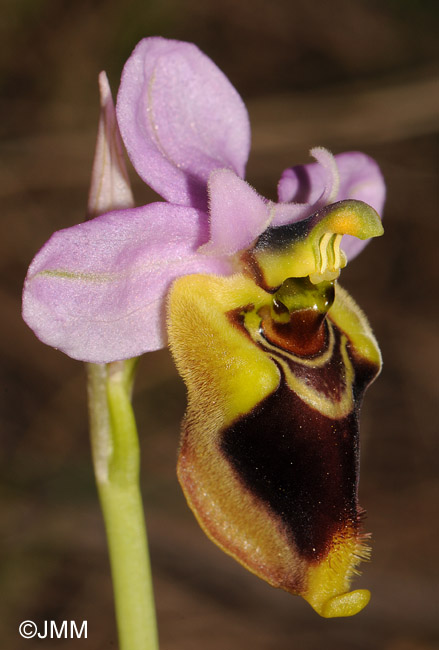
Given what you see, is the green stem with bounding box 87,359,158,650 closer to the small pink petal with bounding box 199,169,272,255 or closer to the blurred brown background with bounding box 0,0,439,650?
the small pink petal with bounding box 199,169,272,255

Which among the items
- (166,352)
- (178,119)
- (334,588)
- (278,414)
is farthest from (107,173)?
(166,352)

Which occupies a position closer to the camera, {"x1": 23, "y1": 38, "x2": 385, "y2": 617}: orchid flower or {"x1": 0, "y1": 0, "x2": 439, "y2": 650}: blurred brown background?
{"x1": 23, "y1": 38, "x2": 385, "y2": 617}: orchid flower

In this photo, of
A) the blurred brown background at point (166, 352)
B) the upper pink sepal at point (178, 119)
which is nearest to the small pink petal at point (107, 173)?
the upper pink sepal at point (178, 119)

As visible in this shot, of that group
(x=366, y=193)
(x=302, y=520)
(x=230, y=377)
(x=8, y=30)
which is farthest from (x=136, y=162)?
(x=8, y=30)

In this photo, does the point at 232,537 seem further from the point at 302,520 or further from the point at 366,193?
the point at 366,193

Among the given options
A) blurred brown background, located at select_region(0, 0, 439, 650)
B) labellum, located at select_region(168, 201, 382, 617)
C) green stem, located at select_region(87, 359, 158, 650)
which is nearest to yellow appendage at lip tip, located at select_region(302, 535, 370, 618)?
labellum, located at select_region(168, 201, 382, 617)

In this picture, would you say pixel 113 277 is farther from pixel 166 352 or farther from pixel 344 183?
pixel 166 352

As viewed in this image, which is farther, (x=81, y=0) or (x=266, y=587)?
(x=81, y=0)
